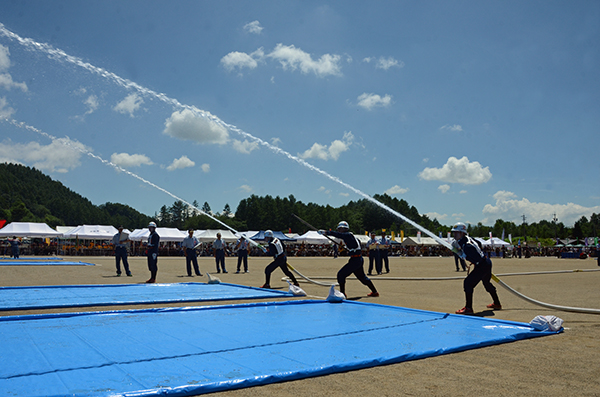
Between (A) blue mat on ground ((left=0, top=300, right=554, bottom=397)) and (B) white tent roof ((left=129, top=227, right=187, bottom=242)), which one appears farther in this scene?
(B) white tent roof ((left=129, top=227, right=187, bottom=242))

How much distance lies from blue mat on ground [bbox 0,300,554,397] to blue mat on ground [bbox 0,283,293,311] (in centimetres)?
185

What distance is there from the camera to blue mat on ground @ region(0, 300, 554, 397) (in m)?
3.77

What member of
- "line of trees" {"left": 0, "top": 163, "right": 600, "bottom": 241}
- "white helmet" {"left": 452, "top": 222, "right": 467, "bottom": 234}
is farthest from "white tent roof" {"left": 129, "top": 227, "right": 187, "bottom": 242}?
"line of trees" {"left": 0, "top": 163, "right": 600, "bottom": 241}

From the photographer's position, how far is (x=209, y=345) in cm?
518

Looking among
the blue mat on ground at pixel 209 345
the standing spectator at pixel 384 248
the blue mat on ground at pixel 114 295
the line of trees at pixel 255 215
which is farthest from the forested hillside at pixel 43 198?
the blue mat on ground at pixel 209 345

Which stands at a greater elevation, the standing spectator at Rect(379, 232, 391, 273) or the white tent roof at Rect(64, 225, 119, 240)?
the white tent roof at Rect(64, 225, 119, 240)

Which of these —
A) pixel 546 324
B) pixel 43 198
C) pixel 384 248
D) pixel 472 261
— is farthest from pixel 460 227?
pixel 43 198

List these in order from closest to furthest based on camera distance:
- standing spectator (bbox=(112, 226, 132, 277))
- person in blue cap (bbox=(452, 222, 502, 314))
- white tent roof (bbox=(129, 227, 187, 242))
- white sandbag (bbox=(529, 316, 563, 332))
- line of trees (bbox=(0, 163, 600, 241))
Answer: white sandbag (bbox=(529, 316, 563, 332)) < person in blue cap (bbox=(452, 222, 502, 314)) < standing spectator (bbox=(112, 226, 132, 277)) < white tent roof (bbox=(129, 227, 187, 242)) < line of trees (bbox=(0, 163, 600, 241))

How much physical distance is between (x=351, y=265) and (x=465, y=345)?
4989 mm

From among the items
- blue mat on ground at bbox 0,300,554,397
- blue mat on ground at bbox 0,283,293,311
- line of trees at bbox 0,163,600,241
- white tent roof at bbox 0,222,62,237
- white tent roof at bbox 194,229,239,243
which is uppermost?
line of trees at bbox 0,163,600,241

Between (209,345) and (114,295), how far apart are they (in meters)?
6.25

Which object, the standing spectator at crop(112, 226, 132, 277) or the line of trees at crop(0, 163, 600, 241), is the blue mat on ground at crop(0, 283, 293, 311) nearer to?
the standing spectator at crop(112, 226, 132, 277)

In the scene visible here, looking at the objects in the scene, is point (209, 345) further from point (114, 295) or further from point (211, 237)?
point (211, 237)

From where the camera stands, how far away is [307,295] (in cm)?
1100
